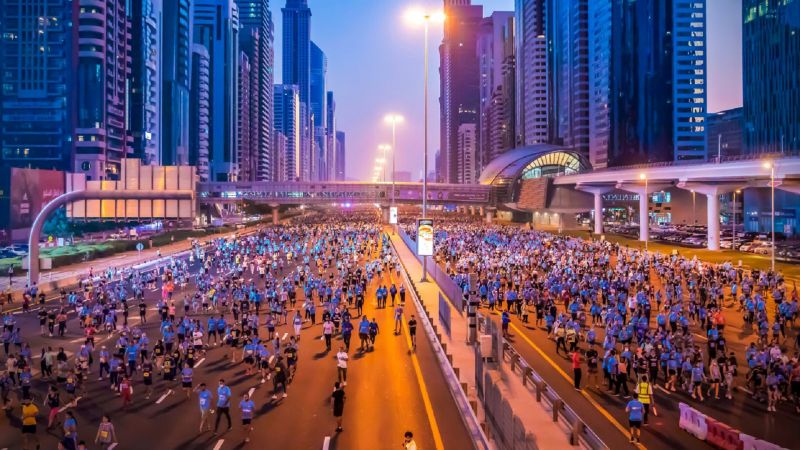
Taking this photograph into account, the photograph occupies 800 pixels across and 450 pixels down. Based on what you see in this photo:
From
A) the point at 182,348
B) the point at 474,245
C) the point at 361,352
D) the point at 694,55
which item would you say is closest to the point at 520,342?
the point at 361,352

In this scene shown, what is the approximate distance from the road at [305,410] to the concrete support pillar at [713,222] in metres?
47.0

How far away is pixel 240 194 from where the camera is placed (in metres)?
105

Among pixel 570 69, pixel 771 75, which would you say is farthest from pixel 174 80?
pixel 771 75

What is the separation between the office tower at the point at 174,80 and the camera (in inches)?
6555

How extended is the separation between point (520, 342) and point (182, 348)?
11.5 m

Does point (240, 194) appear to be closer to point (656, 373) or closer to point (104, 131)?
point (104, 131)

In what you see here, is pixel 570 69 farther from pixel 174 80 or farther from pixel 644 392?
pixel 644 392

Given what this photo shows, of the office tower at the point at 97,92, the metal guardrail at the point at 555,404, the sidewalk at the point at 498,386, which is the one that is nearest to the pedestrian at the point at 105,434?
the sidewalk at the point at 498,386

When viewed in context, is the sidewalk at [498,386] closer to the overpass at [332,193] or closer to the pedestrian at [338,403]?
the pedestrian at [338,403]

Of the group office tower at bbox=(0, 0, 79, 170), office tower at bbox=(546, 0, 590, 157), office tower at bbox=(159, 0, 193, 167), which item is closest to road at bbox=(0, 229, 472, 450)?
office tower at bbox=(0, 0, 79, 170)

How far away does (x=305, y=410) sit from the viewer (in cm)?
1551

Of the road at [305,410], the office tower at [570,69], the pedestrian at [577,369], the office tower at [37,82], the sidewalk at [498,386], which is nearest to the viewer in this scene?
the sidewalk at [498,386]

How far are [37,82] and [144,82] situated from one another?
96.4ft

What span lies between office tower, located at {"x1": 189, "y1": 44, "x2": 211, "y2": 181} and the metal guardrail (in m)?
176
